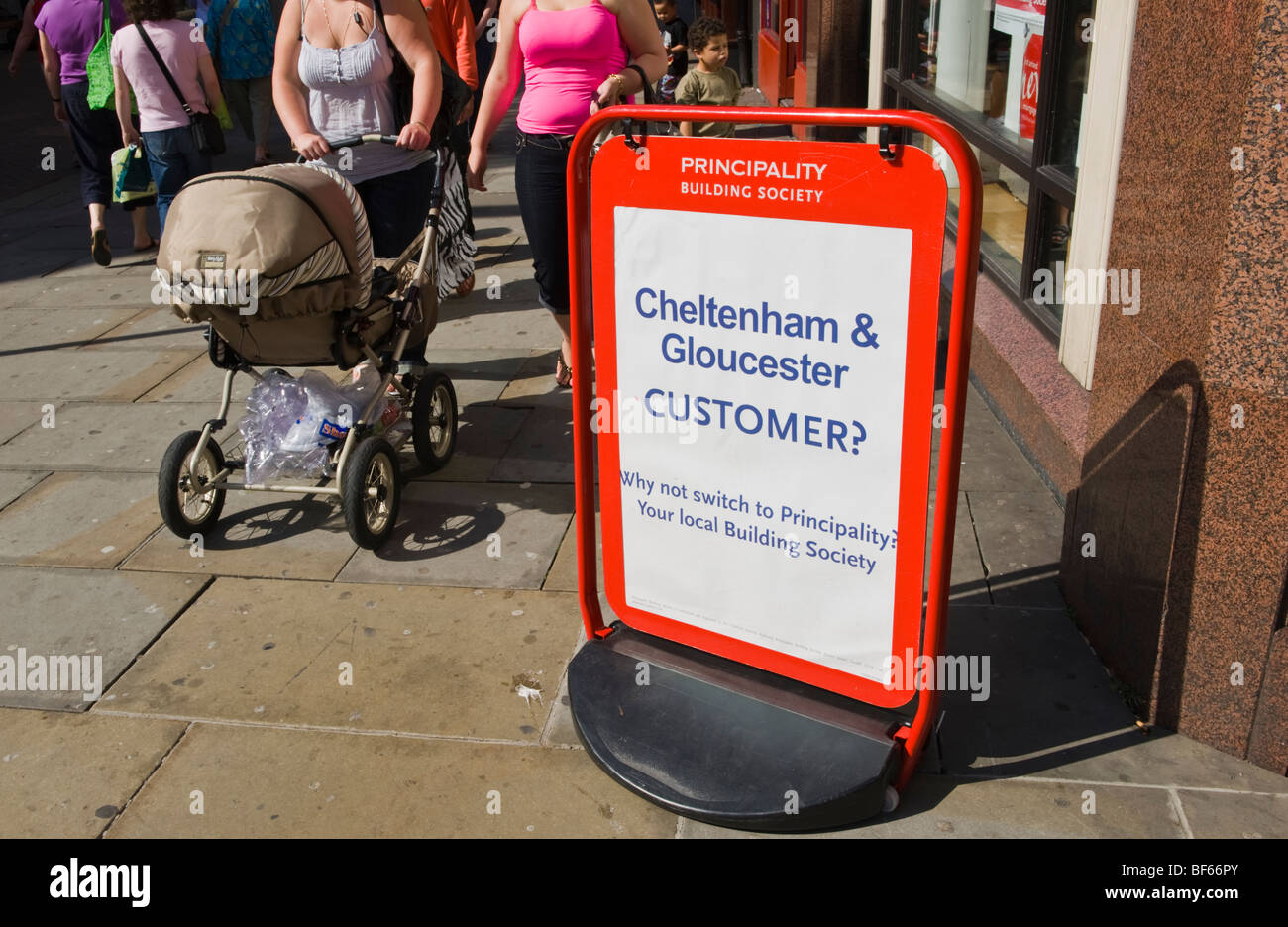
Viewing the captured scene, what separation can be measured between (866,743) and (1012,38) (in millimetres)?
4608

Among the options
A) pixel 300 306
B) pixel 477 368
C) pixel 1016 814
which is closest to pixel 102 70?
pixel 477 368

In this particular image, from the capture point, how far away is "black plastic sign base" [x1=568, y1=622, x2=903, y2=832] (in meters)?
2.91

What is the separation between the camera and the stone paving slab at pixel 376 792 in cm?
301

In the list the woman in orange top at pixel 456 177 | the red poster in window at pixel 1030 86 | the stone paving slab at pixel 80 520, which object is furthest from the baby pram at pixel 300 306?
the red poster in window at pixel 1030 86

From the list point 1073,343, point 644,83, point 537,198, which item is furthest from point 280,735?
point 1073,343

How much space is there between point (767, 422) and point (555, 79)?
2.51 meters

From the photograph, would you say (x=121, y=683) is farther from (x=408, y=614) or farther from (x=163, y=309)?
(x=163, y=309)

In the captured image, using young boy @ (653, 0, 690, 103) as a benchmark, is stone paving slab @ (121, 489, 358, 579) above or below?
below

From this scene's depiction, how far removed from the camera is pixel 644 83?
15.9 feet

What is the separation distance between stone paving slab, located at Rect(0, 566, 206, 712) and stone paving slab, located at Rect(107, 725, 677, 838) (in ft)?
2.10

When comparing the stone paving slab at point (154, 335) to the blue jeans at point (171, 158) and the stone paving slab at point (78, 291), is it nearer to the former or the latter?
the stone paving slab at point (78, 291)

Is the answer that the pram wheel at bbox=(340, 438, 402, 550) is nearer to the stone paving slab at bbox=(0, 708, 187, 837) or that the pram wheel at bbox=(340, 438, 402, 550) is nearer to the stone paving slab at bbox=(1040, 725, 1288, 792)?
the stone paving slab at bbox=(0, 708, 187, 837)

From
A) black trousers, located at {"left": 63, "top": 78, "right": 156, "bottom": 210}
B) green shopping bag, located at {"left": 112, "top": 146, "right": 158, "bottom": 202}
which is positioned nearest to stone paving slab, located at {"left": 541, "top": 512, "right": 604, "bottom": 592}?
green shopping bag, located at {"left": 112, "top": 146, "right": 158, "bottom": 202}

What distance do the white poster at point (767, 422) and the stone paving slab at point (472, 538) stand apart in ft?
3.41
